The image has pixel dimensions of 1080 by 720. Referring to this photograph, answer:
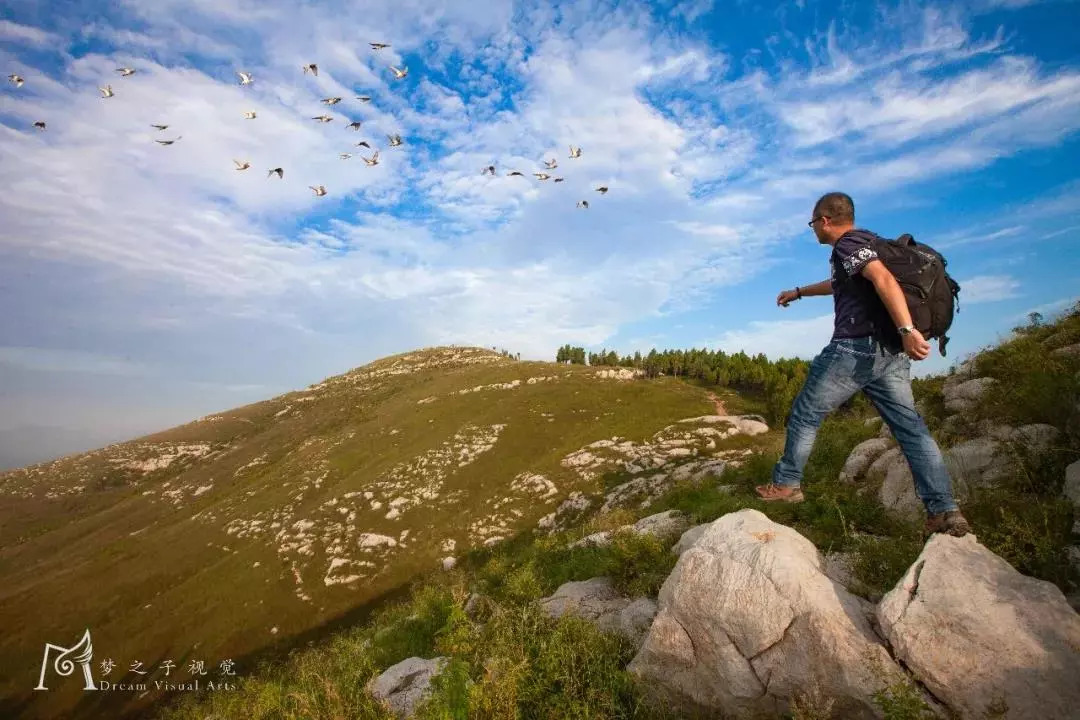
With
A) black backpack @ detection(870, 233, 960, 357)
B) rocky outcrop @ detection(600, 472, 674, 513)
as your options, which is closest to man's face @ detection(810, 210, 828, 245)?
black backpack @ detection(870, 233, 960, 357)

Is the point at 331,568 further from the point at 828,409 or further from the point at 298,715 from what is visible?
the point at 828,409

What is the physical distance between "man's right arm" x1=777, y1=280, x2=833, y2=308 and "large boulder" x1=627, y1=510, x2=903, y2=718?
369 cm

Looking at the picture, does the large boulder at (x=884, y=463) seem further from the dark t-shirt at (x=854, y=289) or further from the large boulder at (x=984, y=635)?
the dark t-shirt at (x=854, y=289)

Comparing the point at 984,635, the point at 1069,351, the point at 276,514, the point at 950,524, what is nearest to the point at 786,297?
the point at 950,524

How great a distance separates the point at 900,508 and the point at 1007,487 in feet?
4.45

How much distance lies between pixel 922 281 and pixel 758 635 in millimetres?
4620

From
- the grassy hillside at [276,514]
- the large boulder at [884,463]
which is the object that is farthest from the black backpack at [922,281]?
the grassy hillside at [276,514]

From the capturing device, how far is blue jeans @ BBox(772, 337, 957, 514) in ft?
18.0

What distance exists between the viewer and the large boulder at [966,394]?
9.91 metres

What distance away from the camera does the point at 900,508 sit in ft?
24.2

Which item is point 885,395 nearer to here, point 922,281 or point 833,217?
point 922,281

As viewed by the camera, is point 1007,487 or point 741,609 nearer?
point 741,609

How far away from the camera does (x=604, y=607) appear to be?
27.3 ft

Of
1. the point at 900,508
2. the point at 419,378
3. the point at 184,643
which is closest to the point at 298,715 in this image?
the point at 900,508
